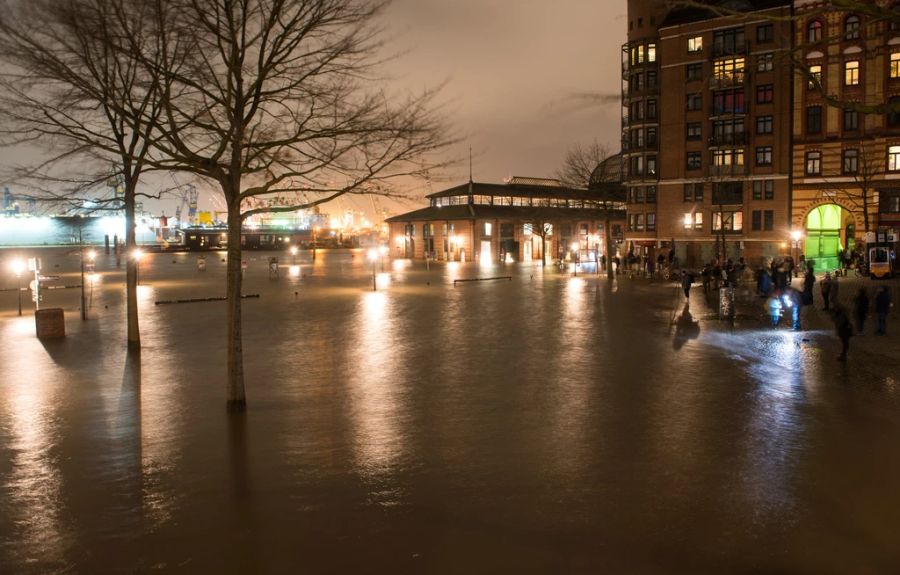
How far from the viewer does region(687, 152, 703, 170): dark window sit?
62.4 metres

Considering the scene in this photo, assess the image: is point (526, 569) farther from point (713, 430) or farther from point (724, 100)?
point (724, 100)

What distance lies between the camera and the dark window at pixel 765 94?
190 feet

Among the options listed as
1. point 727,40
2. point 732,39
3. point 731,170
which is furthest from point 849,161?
point 727,40

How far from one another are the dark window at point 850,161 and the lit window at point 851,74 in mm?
4837

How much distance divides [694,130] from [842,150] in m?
12.5

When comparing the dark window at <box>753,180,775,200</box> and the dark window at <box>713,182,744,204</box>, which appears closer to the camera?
the dark window at <box>753,180,775,200</box>

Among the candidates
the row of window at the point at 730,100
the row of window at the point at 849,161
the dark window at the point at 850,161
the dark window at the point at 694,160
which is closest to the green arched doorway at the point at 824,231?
the row of window at the point at 849,161

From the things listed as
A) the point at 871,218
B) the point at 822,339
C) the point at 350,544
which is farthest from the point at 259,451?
the point at 871,218

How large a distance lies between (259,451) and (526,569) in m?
5.13

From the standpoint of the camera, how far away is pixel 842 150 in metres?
53.5

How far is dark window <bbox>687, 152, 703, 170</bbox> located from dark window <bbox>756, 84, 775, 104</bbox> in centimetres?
640

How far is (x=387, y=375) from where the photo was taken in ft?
53.3

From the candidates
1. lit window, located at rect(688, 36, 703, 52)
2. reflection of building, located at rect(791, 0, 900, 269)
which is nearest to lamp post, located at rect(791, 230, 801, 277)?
reflection of building, located at rect(791, 0, 900, 269)

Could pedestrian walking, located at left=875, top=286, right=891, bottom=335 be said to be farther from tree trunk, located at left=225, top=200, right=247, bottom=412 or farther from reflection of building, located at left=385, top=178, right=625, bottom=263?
reflection of building, located at left=385, top=178, right=625, bottom=263
